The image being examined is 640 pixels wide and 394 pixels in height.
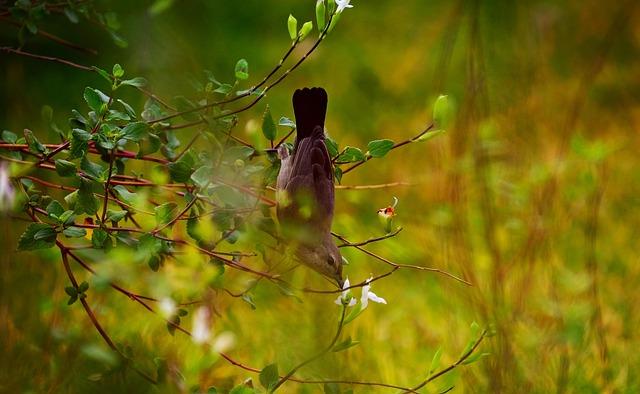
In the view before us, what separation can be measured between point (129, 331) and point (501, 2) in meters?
0.67

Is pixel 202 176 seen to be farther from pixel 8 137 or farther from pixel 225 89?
pixel 8 137

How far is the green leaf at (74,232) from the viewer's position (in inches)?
35.4

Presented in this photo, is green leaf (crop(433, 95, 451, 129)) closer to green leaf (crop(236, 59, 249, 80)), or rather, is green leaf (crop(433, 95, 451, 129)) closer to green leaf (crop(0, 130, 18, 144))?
green leaf (crop(236, 59, 249, 80))

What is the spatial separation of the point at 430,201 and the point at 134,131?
5.50ft

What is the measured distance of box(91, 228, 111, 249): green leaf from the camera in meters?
0.90

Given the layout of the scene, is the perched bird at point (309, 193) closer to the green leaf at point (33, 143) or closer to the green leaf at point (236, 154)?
the green leaf at point (236, 154)

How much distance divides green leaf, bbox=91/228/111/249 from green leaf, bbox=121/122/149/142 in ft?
0.33

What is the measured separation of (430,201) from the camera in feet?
8.17

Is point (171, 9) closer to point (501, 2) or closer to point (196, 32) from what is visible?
point (196, 32)

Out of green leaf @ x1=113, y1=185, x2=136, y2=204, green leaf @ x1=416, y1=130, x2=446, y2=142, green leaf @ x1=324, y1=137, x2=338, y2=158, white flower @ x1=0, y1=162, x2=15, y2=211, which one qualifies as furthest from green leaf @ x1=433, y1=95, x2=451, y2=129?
white flower @ x1=0, y1=162, x2=15, y2=211

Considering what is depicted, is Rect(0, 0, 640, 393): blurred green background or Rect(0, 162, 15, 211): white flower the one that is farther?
Rect(0, 0, 640, 393): blurred green background

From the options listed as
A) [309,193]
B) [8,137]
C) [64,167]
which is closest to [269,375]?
[309,193]

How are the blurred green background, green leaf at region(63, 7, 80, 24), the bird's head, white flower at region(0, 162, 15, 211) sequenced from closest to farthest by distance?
white flower at region(0, 162, 15, 211) < the bird's head < the blurred green background < green leaf at region(63, 7, 80, 24)

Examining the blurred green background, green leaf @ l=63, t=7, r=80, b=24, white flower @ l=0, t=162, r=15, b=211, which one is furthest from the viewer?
green leaf @ l=63, t=7, r=80, b=24
